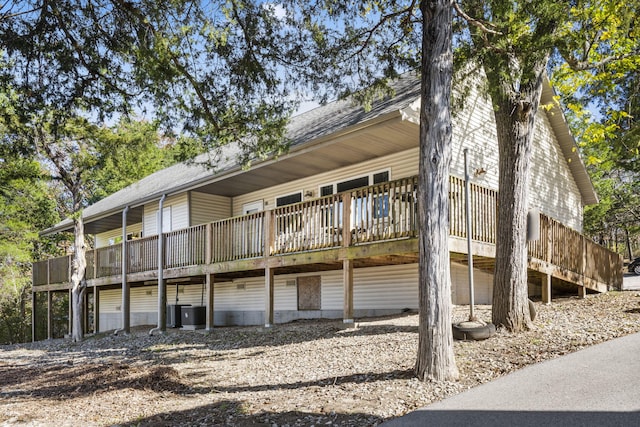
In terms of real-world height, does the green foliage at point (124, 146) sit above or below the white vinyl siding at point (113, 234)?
above

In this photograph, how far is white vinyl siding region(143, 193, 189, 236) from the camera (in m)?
19.0

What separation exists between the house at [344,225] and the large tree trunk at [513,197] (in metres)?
0.94

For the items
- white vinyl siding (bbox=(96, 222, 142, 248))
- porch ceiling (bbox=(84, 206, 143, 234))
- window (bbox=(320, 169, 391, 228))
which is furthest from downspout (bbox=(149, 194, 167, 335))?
white vinyl siding (bbox=(96, 222, 142, 248))

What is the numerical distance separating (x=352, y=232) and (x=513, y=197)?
3.37 metres

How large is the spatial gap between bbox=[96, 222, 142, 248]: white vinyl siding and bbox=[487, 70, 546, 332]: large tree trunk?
18183 mm

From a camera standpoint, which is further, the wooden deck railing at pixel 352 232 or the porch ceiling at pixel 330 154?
the porch ceiling at pixel 330 154

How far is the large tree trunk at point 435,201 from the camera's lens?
259 inches

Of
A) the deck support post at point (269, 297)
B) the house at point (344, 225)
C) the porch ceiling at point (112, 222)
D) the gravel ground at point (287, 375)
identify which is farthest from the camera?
the porch ceiling at point (112, 222)

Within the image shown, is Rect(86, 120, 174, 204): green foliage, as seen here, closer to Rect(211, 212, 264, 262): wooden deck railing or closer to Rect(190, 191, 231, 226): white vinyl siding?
Rect(190, 191, 231, 226): white vinyl siding

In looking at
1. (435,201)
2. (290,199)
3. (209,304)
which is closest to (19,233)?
(209,304)

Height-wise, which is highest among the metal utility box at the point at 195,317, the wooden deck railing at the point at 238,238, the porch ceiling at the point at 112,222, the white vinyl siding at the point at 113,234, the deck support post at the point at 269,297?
the porch ceiling at the point at 112,222

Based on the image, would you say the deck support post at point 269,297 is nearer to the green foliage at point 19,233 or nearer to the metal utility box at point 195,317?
the metal utility box at point 195,317

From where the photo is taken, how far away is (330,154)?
13609 mm

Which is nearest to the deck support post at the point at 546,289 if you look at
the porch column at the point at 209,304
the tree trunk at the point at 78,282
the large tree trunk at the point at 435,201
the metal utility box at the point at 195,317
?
the large tree trunk at the point at 435,201
